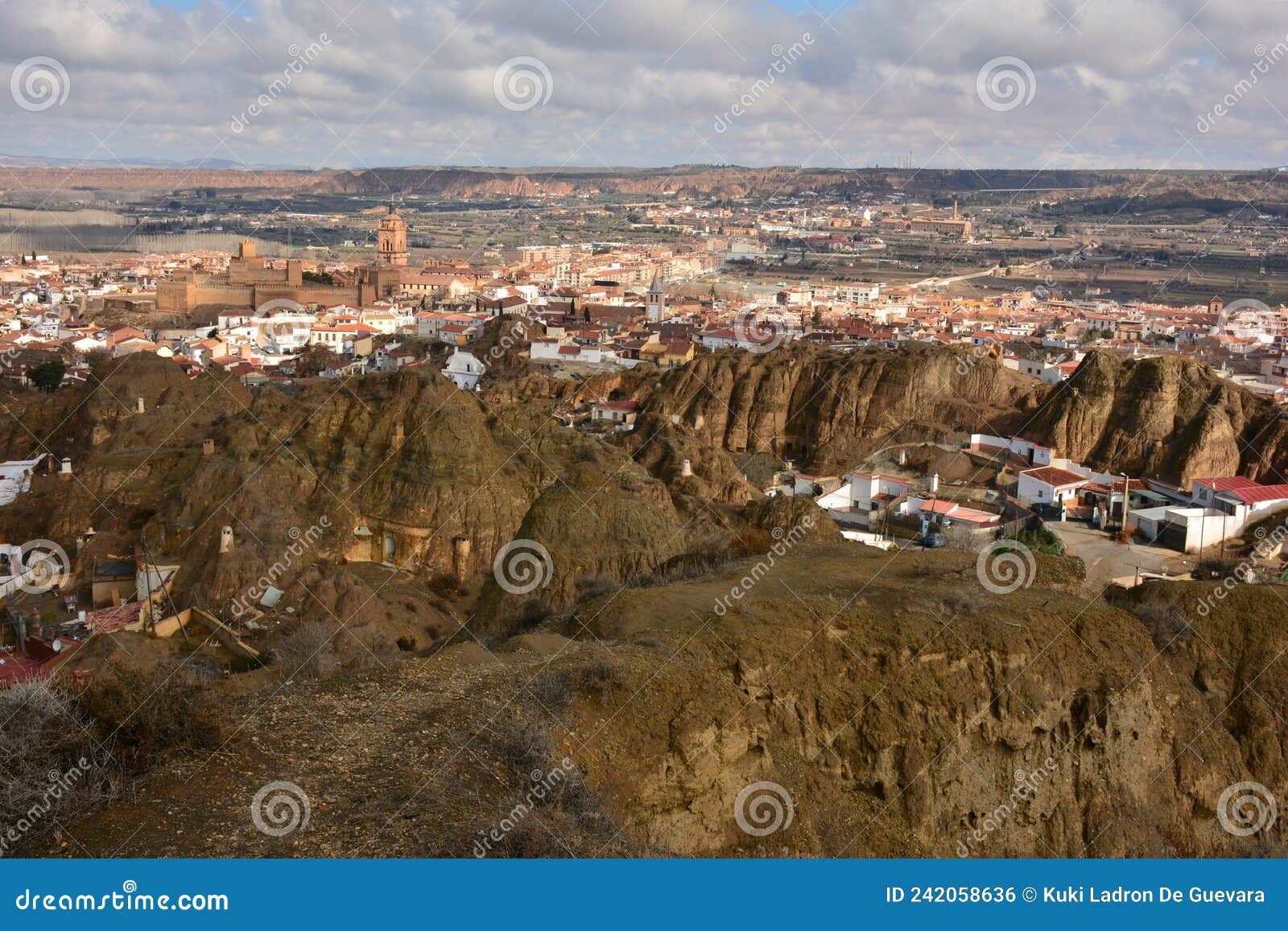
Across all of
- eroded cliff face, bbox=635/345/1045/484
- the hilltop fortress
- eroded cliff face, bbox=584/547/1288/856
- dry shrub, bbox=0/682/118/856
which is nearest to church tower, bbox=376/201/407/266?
the hilltop fortress

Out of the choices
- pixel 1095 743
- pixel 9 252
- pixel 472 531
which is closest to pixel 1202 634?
pixel 1095 743

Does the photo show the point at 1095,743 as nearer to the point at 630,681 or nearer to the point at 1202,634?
the point at 1202,634

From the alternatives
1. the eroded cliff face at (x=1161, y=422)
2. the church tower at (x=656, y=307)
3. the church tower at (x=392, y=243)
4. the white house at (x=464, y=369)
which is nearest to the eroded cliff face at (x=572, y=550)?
the eroded cliff face at (x=1161, y=422)

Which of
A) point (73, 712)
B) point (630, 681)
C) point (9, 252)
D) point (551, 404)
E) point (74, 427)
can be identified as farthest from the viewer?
point (9, 252)

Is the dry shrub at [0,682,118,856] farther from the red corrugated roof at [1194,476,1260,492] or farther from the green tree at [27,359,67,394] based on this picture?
the green tree at [27,359,67,394]

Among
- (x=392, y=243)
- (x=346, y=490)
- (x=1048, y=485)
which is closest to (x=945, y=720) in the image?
(x=346, y=490)
